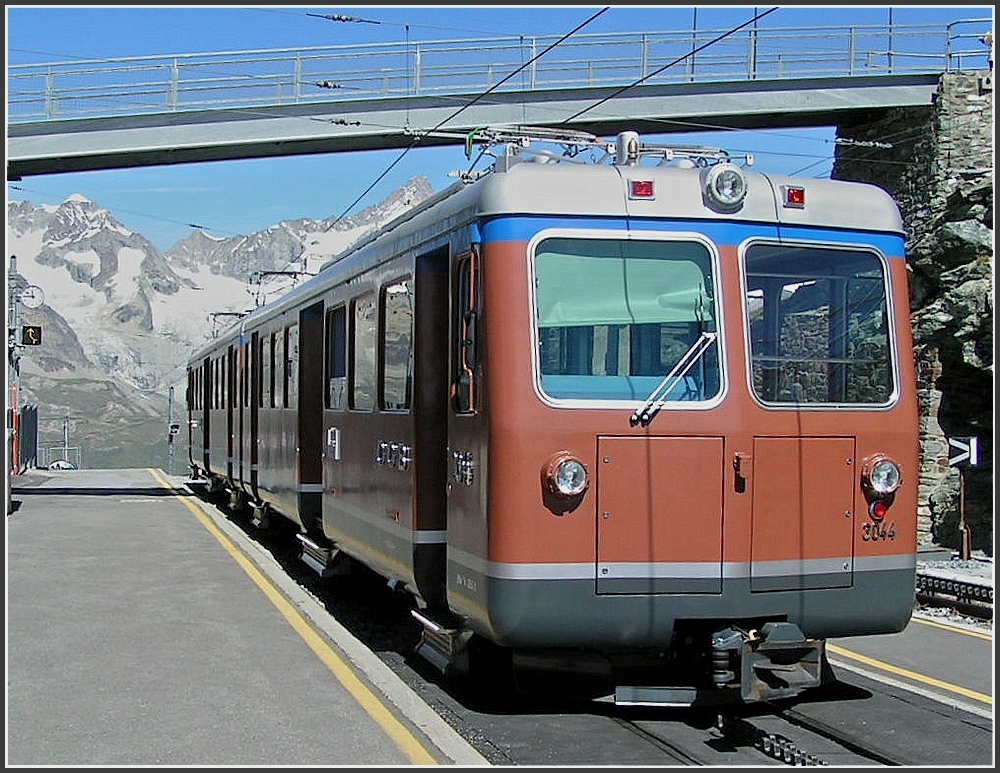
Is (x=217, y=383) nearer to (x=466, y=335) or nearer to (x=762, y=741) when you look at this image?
(x=466, y=335)

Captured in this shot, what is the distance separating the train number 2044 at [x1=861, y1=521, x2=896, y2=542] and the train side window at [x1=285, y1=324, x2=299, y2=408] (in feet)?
24.3

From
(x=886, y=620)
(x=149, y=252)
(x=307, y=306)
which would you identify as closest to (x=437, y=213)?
(x=886, y=620)

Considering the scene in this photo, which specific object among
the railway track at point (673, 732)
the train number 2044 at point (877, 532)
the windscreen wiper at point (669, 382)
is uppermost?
the windscreen wiper at point (669, 382)

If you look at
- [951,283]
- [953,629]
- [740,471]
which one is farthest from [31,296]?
[740,471]

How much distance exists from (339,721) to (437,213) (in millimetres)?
3122

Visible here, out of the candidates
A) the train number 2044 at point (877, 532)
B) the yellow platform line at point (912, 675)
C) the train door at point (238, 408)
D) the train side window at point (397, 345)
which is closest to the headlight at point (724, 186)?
the train number 2044 at point (877, 532)

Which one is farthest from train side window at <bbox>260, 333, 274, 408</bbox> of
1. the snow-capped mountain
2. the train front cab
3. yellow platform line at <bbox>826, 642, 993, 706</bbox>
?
the snow-capped mountain

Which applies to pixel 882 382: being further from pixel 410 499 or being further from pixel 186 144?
pixel 186 144

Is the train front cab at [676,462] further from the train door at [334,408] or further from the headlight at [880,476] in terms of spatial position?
the train door at [334,408]

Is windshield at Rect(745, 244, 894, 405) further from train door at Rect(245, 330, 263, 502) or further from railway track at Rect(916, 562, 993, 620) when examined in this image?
train door at Rect(245, 330, 263, 502)

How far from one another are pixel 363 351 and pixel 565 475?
3.38 m

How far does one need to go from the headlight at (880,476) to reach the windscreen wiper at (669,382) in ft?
3.91

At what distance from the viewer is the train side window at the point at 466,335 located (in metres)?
7.24

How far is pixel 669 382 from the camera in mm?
7082
